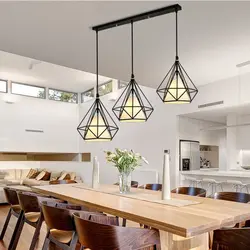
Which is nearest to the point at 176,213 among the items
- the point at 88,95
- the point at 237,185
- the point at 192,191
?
the point at 192,191

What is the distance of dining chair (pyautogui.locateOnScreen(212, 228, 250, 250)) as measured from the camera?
1.63m

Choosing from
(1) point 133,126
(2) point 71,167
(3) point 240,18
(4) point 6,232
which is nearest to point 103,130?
(3) point 240,18

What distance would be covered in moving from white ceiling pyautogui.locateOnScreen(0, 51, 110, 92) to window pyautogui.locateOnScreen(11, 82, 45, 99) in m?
0.20

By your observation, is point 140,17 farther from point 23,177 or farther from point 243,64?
point 23,177

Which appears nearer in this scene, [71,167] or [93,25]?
[93,25]

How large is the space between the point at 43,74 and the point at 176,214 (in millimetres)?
7558

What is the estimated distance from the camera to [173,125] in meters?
6.84

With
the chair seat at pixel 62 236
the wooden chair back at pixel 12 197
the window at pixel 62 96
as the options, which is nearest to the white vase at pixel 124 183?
the chair seat at pixel 62 236

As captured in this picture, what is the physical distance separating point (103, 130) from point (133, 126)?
447 centimetres

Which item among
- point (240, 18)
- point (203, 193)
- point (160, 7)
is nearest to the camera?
point (160, 7)

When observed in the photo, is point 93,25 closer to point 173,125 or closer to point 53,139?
point 173,125

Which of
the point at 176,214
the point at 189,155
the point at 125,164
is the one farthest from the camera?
the point at 189,155

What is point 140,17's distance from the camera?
2934mm

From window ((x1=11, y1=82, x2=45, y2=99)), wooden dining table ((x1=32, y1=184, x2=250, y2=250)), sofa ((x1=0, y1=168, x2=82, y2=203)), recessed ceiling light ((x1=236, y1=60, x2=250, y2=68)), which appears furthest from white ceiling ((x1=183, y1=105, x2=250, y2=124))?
window ((x1=11, y1=82, x2=45, y2=99))
